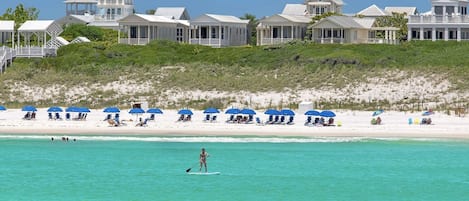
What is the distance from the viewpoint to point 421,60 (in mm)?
77938

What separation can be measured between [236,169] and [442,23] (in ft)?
150

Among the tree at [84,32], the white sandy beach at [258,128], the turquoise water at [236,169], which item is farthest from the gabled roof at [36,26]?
the turquoise water at [236,169]

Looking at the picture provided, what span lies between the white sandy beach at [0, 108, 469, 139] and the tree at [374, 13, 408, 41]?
34.6m

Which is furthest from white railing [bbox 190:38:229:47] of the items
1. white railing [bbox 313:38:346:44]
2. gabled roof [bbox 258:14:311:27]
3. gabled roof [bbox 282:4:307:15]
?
gabled roof [bbox 282:4:307:15]

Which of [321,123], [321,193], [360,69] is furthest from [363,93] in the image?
[321,193]

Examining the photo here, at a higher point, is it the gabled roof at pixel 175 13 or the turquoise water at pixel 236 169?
the gabled roof at pixel 175 13

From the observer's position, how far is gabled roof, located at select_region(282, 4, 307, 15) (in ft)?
358

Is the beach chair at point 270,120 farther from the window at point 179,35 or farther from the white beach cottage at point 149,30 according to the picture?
the window at point 179,35

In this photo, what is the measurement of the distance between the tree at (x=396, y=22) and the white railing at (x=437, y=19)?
5.01 metres

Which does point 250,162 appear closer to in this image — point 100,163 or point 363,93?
point 100,163

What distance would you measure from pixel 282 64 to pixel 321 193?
122 ft

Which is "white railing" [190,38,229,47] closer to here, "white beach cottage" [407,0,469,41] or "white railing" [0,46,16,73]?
"white beach cottage" [407,0,469,41]

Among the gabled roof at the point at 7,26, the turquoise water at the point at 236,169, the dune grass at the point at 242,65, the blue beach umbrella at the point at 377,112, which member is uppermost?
the gabled roof at the point at 7,26

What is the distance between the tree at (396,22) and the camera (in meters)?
98.4
